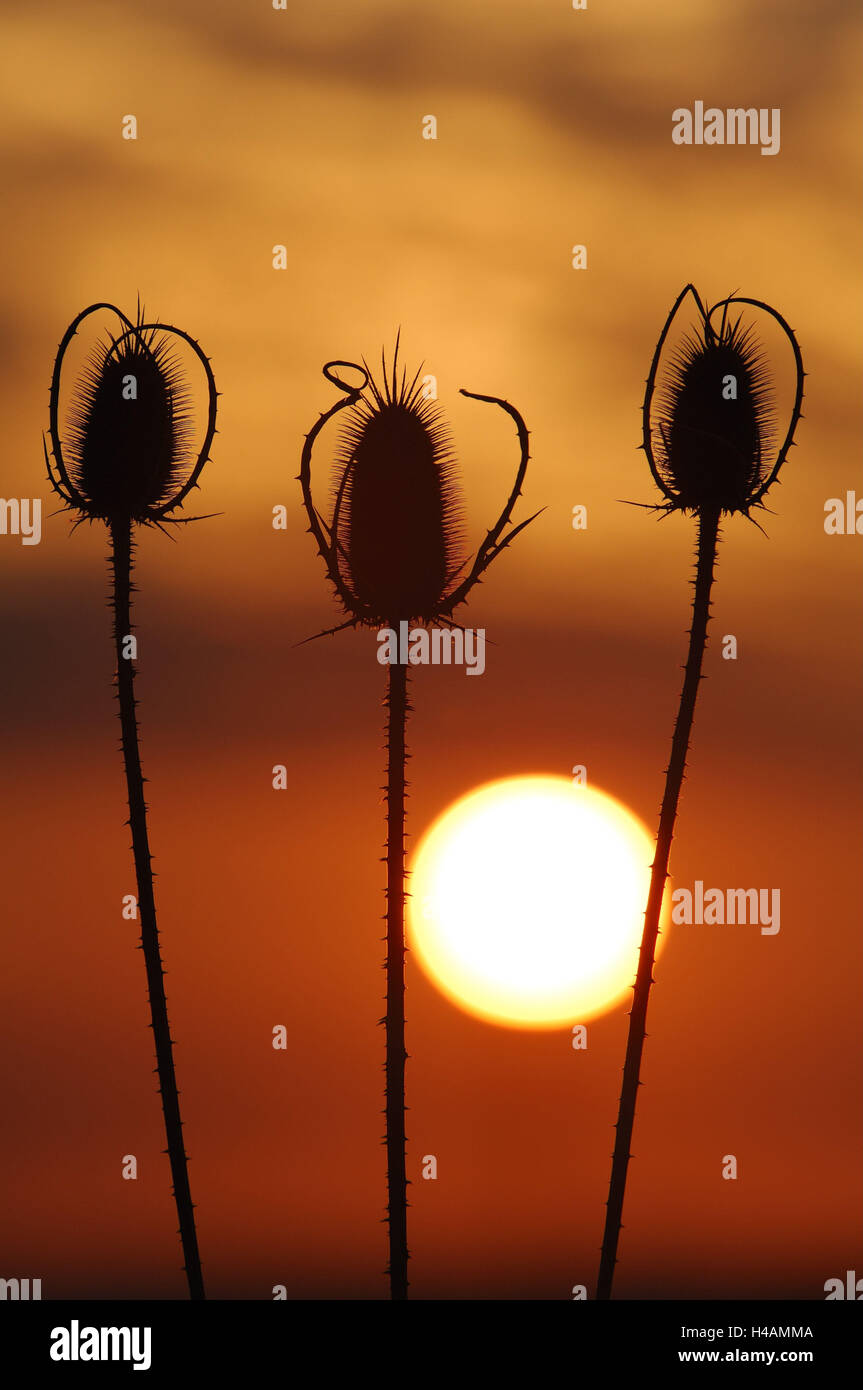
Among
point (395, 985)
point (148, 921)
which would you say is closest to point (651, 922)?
point (395, 985)

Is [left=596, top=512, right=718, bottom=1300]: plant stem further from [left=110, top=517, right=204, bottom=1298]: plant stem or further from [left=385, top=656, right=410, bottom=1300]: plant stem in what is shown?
[left=110, top=517, right=204, bottom=1298]: plant stem

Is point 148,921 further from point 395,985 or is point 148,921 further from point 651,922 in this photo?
point 651,922
